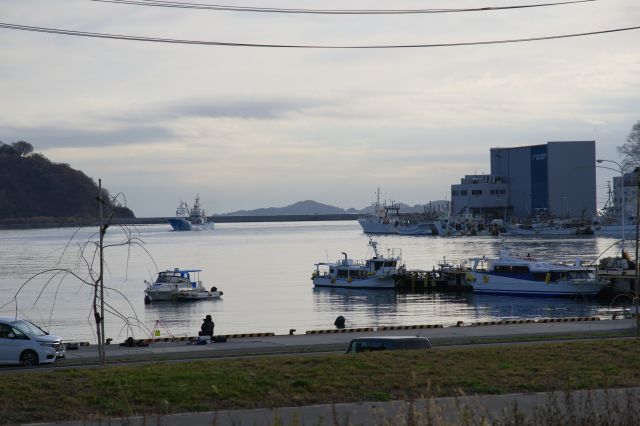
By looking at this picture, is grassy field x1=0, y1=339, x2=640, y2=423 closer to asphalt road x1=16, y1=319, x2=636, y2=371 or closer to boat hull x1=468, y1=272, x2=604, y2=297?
asphalt road x1=16, y1=319, x2=636, y2=371

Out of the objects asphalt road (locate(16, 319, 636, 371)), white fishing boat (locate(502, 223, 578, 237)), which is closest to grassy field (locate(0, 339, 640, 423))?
asphalt road (locate(16, 319, 636, 371))

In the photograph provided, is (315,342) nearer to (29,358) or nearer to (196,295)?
(29,358)

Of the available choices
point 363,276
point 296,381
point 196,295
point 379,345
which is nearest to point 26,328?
point 379,345

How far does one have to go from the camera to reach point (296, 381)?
1653 cm

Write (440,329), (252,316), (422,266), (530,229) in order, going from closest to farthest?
(440,329), (252,316), (422,266), (530,229)

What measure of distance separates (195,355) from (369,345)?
6132mm

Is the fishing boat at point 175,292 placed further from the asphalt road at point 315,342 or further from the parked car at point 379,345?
the parked car at point 379,345

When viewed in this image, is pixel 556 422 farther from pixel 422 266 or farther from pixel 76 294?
pixel 422 266

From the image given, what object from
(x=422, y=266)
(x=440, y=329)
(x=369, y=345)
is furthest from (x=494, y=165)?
(x=369, y=345)

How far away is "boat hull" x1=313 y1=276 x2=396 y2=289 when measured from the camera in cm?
8030

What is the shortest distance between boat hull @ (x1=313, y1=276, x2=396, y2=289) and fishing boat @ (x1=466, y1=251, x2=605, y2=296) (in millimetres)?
7339

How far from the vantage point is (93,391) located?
15773mm

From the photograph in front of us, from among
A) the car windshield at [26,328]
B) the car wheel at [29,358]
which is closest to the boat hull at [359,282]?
the car windshield at [26,328]

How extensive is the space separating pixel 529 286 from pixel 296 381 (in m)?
59.3
